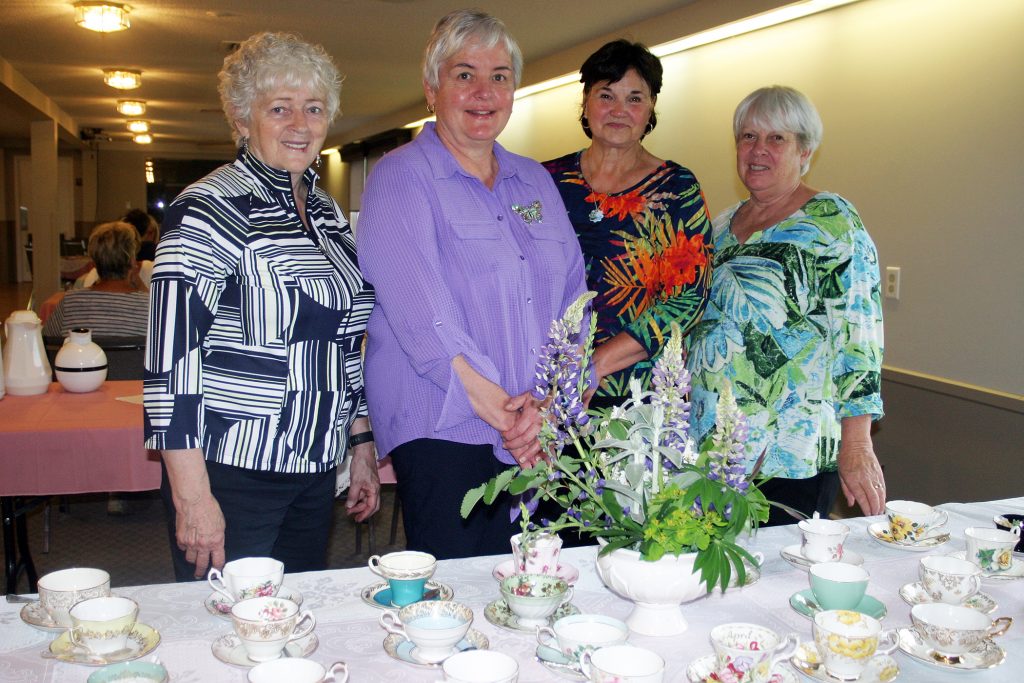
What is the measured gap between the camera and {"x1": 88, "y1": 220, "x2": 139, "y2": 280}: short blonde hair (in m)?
4.38

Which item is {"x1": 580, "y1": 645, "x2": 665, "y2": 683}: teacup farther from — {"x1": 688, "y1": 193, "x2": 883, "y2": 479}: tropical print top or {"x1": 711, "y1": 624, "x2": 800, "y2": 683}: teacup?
{"x1": 688, "y1": 193, "x2": 883, "y2": 479}: tropical print top

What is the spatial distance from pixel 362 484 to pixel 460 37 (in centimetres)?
104

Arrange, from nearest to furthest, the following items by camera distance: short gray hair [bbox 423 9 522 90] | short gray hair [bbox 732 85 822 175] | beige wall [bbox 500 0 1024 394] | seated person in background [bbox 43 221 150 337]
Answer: short gray hair [bbox 423 9 522 90], short gray hair [bbox 732 85 822 175], beige wall [bbox 500 0 1024 394], seated person in background [bbox 43 221 150 337]

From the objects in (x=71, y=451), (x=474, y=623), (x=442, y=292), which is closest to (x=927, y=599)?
(x=474, y=623)

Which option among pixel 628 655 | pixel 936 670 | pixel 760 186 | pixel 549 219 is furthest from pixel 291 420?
pixel 760 186

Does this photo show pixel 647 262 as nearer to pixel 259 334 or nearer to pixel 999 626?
pixel 259 334

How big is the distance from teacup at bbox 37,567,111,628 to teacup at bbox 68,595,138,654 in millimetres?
62

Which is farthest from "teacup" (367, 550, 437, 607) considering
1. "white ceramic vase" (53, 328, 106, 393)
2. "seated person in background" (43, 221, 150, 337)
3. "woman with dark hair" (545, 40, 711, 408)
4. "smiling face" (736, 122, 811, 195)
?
"seated person in background" (43, 221, 150, 337)

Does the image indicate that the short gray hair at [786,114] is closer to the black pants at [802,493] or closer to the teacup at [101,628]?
the black pants at [802,493]

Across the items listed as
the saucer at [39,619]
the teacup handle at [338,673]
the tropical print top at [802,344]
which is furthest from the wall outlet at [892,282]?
the saucer at [39,619]

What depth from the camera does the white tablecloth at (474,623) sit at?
1203mm

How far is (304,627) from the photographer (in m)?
1.25

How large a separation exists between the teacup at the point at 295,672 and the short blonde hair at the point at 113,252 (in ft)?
12.2

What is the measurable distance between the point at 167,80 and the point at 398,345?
897 cm
